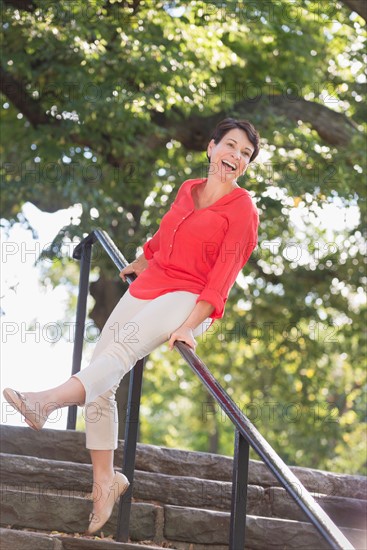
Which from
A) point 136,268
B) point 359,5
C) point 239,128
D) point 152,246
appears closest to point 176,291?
point 152,246

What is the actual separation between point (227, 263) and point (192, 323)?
295 mm

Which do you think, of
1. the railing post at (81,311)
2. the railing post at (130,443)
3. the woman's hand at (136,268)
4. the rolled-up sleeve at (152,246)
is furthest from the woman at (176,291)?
the railing post at (81,311)

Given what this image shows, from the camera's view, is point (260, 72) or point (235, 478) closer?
point (235, 478)

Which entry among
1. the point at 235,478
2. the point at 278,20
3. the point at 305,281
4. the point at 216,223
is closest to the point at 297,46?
the point at 278,20

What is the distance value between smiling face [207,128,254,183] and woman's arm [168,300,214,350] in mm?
645

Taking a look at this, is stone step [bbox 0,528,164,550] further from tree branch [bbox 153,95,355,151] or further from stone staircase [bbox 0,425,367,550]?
tree branch [bbox 153,95,355,151]

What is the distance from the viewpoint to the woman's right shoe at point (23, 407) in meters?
3.52

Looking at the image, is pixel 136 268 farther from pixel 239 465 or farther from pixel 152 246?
pixel 239 465

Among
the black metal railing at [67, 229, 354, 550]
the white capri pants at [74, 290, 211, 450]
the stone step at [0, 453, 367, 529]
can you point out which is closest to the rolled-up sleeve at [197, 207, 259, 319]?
the white capri pants at [74, 290, 211, 450]

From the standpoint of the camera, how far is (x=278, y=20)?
10.6m

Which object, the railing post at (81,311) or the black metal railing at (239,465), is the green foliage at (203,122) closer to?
the railing post at (81,311)

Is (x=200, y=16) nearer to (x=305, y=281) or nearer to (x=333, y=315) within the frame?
(x=305, y=281)

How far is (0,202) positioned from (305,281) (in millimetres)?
4030

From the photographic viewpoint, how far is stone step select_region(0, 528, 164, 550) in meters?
3.84
